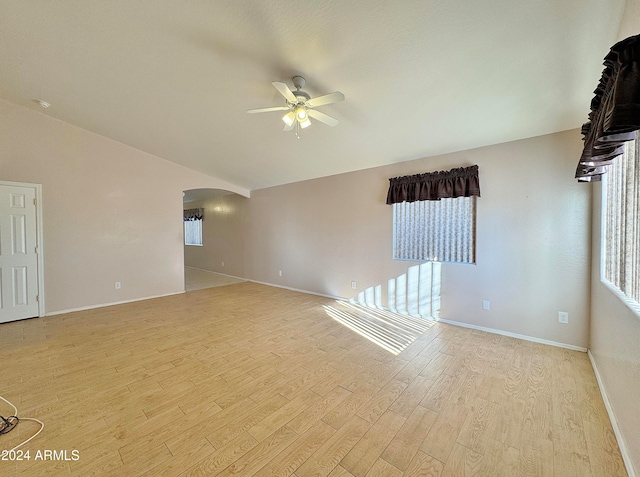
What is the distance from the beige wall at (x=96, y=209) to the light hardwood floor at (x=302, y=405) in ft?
4.27

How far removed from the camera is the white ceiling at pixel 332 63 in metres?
1.70

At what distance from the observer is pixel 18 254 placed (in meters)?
3.66

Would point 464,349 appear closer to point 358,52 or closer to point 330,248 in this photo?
point 330,248

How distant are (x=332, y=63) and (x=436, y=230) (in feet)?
8.49

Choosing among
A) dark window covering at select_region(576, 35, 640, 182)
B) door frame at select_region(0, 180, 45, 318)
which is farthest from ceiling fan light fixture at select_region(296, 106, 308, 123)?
door frame at select_region(0, 180, 45, 318)

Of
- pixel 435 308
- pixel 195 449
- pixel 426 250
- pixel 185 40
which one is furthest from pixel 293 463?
pixel 185 40

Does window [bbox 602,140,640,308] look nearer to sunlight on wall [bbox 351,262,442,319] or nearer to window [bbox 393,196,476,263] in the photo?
window [bbox 393,196,476,263]

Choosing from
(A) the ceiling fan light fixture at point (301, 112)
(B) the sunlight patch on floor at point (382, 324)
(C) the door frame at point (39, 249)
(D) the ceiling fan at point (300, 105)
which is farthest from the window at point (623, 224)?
(C) the door frame at point (39, 249)

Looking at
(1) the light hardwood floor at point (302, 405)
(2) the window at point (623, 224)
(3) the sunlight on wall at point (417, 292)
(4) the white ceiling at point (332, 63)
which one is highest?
(4) the white ceiling at point (332, 63)

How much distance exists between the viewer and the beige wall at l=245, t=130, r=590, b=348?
2641 mm

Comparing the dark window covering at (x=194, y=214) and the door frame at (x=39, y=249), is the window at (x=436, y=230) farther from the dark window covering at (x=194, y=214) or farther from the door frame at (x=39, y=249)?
the dark window covering at (x=194, y=214)

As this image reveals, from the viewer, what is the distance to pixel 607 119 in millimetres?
1127

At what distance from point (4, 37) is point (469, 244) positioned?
5634 mm

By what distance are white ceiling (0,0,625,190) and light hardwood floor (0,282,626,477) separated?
260 cm
